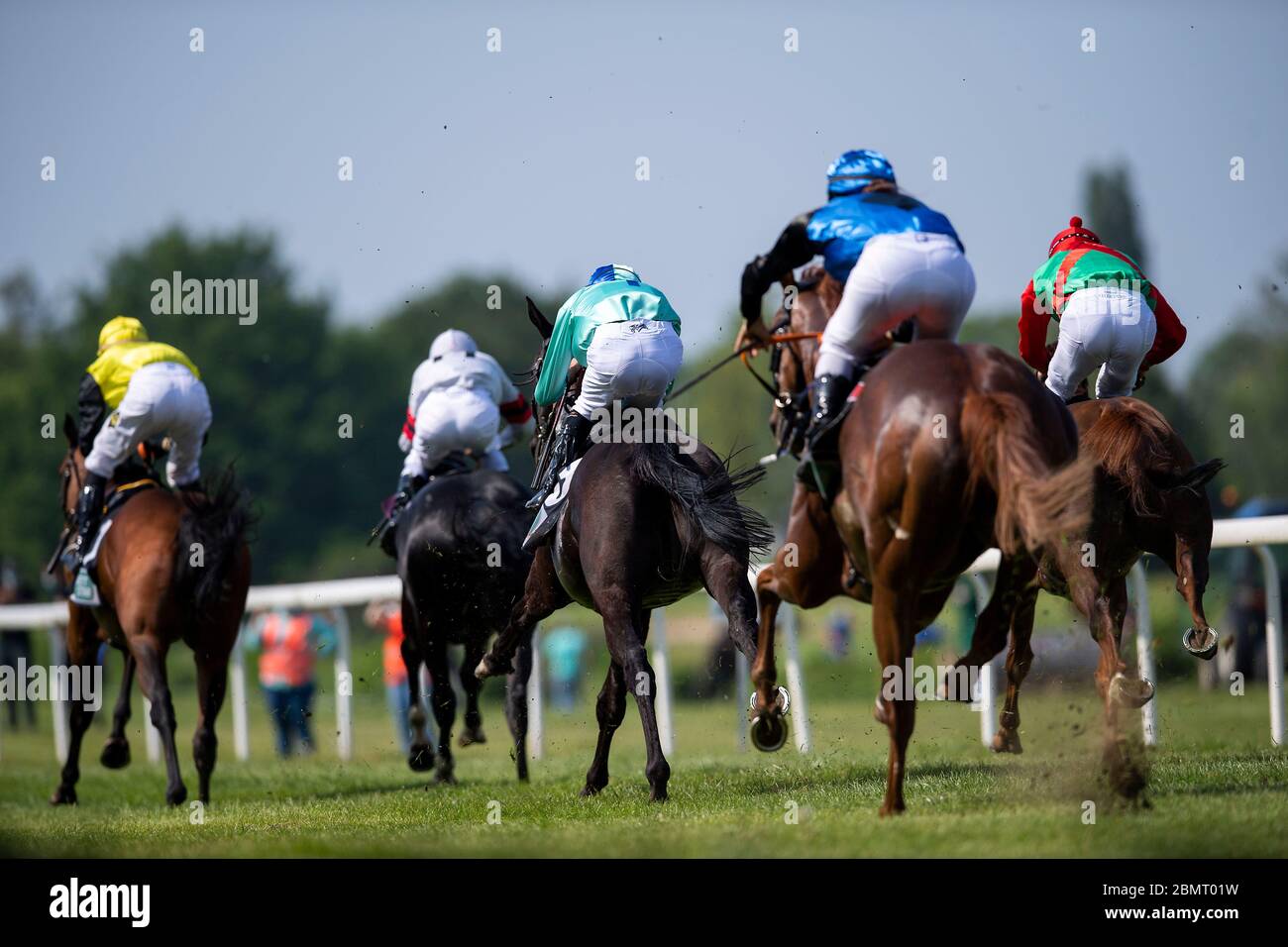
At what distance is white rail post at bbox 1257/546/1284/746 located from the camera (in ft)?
30.5

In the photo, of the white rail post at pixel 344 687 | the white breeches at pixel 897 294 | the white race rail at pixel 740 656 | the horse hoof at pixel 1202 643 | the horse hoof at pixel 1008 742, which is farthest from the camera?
the white rail post at pixel 344 687

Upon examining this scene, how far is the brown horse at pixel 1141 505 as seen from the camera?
300 inches

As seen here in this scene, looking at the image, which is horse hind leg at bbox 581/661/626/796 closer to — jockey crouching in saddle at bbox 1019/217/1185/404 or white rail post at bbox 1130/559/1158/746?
jockey crouching in saddle at bbox 1019/217/1185/404

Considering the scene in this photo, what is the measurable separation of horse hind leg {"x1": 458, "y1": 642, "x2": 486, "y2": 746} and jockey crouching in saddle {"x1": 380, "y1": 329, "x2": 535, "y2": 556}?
87 centimetres

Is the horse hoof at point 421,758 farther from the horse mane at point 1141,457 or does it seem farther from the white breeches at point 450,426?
the horse mane at point 1141,457

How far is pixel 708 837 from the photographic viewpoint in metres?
5.38

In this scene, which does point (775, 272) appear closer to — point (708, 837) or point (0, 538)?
point (708, 837)

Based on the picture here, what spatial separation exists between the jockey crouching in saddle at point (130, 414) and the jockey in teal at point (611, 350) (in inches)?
106

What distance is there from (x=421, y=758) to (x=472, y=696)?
1.54ft

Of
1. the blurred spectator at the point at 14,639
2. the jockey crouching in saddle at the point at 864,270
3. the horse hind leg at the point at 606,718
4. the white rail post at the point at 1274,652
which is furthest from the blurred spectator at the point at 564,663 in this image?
the jockey crouching in saddle at the point at 864,270

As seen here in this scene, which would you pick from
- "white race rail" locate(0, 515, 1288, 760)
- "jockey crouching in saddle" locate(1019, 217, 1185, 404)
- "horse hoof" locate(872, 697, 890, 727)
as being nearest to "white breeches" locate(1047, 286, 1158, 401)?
"jockey crouching in saddle" locate(1019, 217, 1185, 404)

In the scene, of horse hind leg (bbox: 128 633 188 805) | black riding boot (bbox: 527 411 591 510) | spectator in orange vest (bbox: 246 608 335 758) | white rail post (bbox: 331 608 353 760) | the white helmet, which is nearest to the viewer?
black riding boot (bbox: 527 411 591 510)
